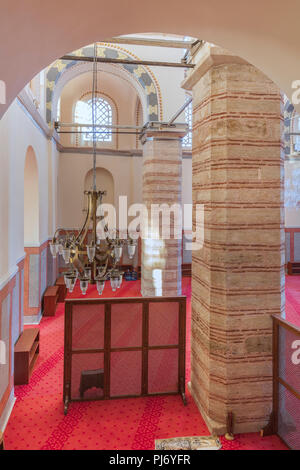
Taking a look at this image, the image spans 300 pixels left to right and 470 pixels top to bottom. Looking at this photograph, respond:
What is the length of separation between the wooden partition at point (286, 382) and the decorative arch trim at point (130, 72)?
24.4 feet

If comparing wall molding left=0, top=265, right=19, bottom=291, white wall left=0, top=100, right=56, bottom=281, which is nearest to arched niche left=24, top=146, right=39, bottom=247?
white wall left=0, top=100, right=56, bottom=281

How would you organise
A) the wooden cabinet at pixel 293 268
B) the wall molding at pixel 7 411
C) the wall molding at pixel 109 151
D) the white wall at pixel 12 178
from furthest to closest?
the wooden cabinet at pixel 293 268, the wall molding at pixel 109 151, the white wall at pixel 12 178, the wall molding at pixel 7 411

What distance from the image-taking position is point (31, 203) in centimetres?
838

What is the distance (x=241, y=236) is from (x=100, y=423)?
120 inches

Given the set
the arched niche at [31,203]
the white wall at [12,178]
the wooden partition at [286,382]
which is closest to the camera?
the wooden partition at [286,382]

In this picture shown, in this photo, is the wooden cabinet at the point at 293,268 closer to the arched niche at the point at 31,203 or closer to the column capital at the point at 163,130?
the column capital at the point at 163,130

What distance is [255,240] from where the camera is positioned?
14.1ft

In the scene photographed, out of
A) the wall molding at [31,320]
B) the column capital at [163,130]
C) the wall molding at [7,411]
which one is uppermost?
the column capital at [163,130]

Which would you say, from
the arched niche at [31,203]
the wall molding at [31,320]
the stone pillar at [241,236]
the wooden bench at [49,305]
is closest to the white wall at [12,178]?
the arched niche at [31,203]

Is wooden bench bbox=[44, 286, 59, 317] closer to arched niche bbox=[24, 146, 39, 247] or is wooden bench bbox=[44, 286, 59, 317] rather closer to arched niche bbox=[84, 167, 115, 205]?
arched niche bbox=[24, 146, 39, 247]

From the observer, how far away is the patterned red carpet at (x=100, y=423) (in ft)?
13.6

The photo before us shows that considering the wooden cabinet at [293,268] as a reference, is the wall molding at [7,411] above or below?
below
